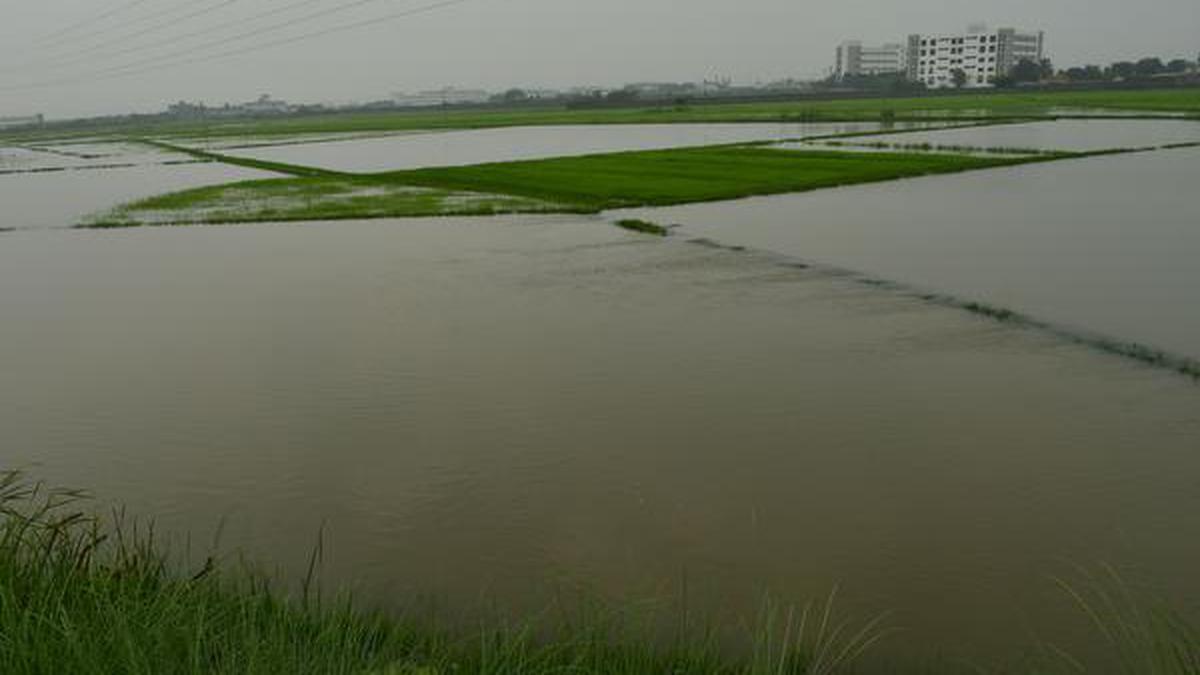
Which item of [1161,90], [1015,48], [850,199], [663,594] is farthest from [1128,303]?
[1015,48]

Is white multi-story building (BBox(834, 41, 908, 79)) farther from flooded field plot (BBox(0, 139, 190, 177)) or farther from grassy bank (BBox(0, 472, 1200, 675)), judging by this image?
grassy bank (BBox(0, 472, 1200, 675))

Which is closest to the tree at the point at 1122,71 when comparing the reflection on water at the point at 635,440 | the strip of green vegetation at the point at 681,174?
the strip of green vegetation at the point at 681,174

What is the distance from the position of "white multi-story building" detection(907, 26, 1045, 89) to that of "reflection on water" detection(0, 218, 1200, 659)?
374 ft

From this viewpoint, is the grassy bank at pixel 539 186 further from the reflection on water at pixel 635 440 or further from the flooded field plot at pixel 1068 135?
the reflection on water at pixel 635 440

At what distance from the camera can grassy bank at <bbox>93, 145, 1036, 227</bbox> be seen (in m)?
21.5

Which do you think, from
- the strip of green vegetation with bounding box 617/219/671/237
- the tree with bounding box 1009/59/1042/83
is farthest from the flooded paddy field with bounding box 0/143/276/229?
the tree with bounding box 1009/59/1042/83

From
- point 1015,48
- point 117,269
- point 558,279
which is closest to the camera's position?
point 558,279

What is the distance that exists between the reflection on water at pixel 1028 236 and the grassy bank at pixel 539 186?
1.88m

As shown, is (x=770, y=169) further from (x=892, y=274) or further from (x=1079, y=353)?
(x=1079, y=353)

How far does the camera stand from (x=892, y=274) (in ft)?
41.7

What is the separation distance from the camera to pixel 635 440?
7125 millimetres

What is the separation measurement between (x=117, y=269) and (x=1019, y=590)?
14.8 m

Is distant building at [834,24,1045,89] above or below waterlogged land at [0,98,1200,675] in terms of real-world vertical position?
above

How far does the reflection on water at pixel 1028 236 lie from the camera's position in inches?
420
